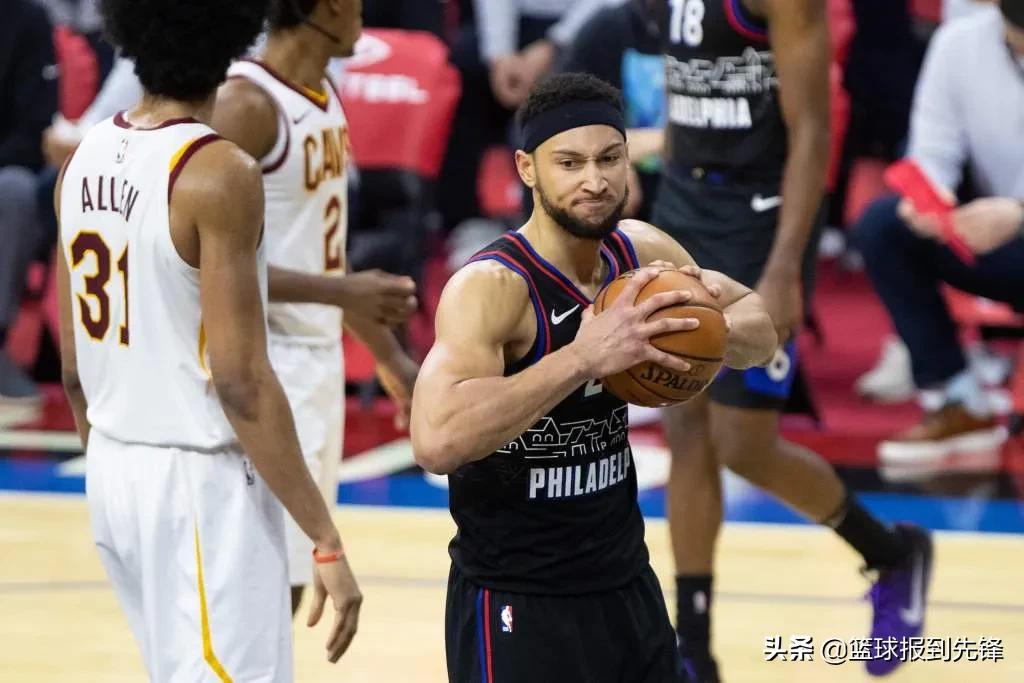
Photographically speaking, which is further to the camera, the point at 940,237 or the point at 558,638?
the point at 940,237

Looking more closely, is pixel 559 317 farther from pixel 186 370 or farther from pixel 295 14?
pixel 295 14

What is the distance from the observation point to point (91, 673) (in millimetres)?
5211

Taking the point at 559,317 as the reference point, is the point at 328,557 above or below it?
below

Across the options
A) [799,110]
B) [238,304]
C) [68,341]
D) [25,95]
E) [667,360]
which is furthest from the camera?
[25,95]

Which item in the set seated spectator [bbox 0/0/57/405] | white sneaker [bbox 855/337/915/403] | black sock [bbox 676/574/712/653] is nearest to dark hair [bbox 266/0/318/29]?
black sock [bbox 676/574/712/653]

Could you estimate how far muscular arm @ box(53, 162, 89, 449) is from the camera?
143 inches

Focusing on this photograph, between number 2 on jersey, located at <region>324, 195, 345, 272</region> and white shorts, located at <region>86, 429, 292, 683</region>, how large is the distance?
1.15 meters

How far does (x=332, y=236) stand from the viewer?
15.1ft

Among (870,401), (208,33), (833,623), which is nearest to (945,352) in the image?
(870,401)

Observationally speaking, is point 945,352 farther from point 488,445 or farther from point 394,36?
point 488,445

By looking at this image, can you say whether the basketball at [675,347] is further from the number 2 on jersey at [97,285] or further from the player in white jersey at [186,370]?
the number 2 on jersey at [97,285]

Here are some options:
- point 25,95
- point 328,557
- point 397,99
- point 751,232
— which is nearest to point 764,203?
point 751,232

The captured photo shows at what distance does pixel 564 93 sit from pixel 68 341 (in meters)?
1.21

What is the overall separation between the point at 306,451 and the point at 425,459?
1.34 metres
